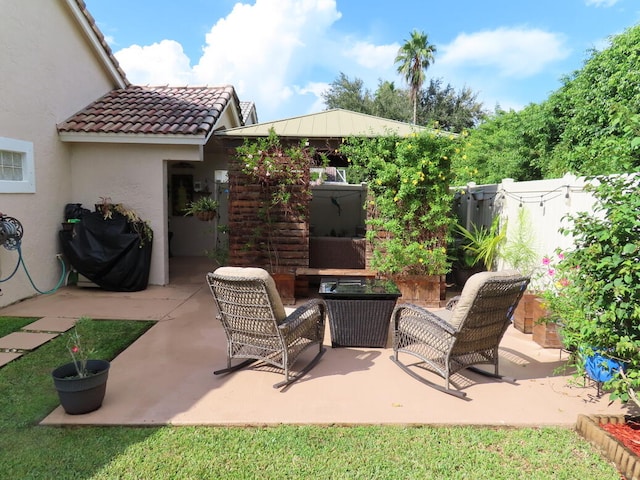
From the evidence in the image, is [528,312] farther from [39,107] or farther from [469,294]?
[39,107]

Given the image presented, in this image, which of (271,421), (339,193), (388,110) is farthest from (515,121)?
(271,421)

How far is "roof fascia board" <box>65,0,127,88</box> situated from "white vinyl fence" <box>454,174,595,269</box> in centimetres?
852

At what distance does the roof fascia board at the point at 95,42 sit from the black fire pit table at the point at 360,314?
7226mm

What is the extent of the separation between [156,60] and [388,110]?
59.8ft

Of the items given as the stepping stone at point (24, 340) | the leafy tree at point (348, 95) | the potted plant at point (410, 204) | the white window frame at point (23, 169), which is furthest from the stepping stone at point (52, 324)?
the leafy tree at point (348, 95)

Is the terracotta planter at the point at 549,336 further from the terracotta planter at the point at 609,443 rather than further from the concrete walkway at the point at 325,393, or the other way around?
the terracotta planter at the point at 609,443

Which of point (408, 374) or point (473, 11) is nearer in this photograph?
point (408, 374)

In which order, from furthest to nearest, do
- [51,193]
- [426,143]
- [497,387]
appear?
1. [51,193]
2. [426,143]
3. [497,387]

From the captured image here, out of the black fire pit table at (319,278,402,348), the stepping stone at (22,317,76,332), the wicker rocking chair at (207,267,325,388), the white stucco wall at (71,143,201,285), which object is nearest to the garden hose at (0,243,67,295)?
the stepping stone at (22,317,76,332)

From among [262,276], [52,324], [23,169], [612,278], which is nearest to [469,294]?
[612,278]

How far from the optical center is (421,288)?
696cm

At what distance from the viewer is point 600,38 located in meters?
12.8

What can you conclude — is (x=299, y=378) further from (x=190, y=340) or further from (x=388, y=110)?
(x=388, y=110)

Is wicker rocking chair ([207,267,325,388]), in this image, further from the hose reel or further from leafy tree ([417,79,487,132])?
leafy tree ([417,79,487,132])
